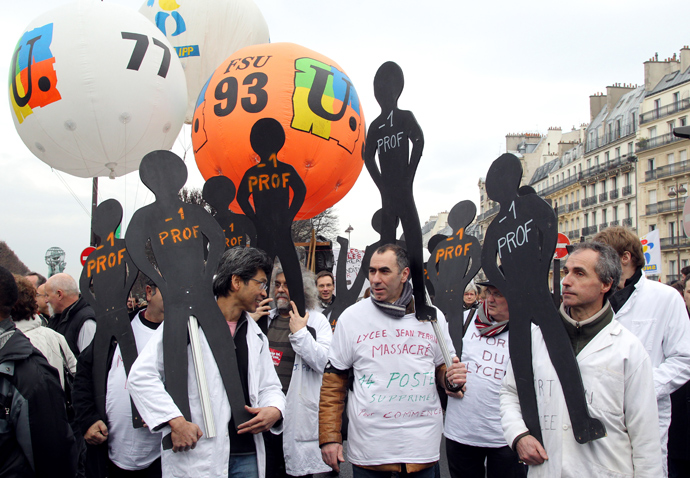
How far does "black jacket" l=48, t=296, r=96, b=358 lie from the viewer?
15.2 ft

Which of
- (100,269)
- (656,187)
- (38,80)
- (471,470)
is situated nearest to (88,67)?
(38,80)

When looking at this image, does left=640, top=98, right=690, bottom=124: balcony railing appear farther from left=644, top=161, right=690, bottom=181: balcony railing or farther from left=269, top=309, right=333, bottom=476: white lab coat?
left=269, top=309, right=333, bottom=476: white lab coat

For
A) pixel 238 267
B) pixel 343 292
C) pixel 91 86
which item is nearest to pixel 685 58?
pixel 343 292

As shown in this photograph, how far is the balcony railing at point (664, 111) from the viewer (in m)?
41.0

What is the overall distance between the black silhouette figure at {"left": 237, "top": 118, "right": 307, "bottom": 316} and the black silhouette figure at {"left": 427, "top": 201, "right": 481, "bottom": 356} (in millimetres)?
1239

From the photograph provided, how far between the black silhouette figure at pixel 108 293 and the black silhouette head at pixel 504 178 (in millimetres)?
2049

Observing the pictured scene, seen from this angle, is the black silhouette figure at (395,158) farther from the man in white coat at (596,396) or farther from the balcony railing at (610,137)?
the balcony railing at (610,137)

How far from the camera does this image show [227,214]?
168 inches

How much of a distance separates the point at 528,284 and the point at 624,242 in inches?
54.2

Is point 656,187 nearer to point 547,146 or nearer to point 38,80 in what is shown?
point 547,146

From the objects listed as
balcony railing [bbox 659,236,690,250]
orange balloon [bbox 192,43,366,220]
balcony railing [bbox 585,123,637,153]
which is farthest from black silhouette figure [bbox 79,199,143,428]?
balcony railing [bbox 585,123,637,153]

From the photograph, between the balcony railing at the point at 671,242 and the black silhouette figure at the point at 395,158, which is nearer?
the black silhouette figure at the point at 395,158

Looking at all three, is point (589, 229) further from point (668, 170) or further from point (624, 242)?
point (624, 242)

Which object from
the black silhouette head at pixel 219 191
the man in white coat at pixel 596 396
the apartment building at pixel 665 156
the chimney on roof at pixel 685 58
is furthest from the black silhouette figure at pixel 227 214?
the chimney on roof at pixel 685 58
